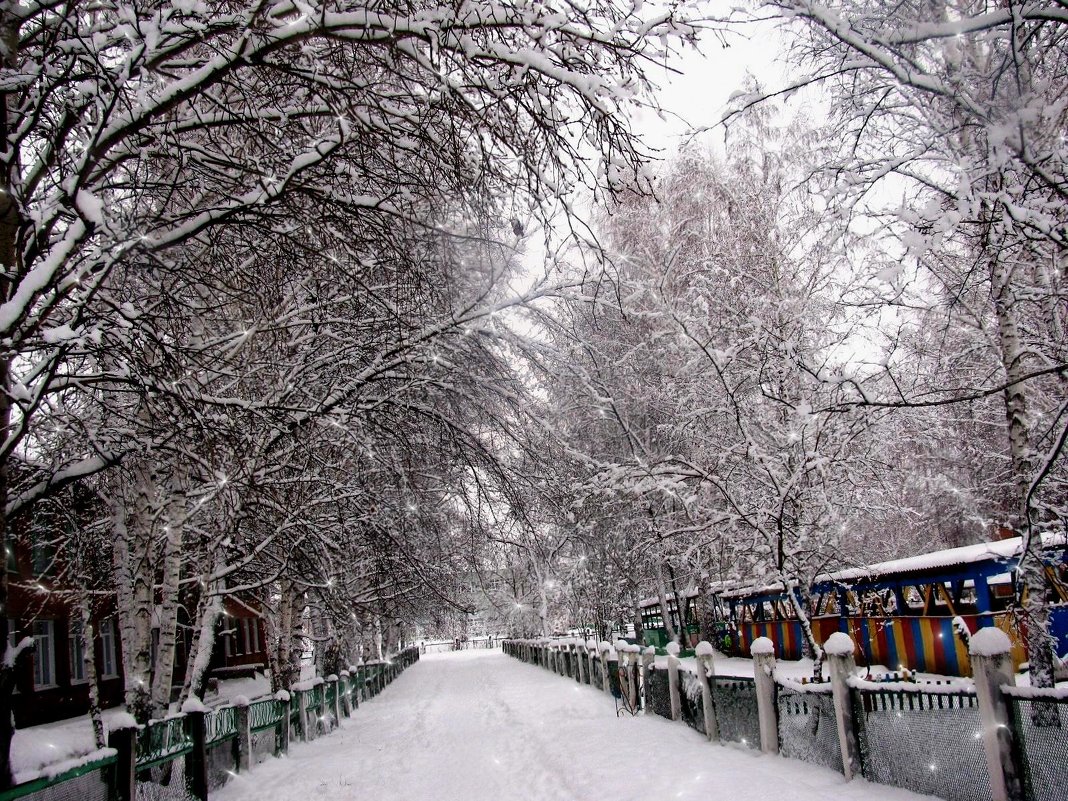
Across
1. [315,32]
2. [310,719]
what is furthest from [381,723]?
[315,32]

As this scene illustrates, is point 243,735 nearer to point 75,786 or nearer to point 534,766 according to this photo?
point 534,766

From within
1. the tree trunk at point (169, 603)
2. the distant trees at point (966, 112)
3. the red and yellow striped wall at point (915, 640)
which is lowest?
the red and yellow striped wall at point (915, 640)

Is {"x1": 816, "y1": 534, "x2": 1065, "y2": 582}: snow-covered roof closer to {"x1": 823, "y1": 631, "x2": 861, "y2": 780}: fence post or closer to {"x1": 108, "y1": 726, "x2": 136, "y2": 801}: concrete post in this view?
{"x1": 823, "y1": 631, "x2": 861, "y2": 780}: fence post

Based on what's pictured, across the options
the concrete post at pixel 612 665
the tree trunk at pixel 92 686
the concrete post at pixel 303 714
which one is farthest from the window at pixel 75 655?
the concrete post at pixel 612 665

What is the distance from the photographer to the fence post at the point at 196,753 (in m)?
8.00

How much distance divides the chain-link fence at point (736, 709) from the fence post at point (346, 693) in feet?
33.4

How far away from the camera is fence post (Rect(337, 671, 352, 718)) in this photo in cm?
1702

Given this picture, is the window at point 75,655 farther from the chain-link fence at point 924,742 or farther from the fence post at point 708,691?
the chain-link fence at point 924,742

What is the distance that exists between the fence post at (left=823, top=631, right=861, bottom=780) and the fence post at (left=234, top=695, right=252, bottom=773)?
24.8ft

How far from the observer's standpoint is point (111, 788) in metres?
5.77

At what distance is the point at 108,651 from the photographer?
23.4 metres

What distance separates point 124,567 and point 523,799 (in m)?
6.42

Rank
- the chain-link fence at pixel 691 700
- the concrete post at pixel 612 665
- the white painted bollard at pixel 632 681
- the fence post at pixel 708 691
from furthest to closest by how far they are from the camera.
A: the concrete post at pixel 612 665
the white painted bollard at pixel 632 681
the chain-link fence at pixel 691 700
the fence post at pixel 708 691

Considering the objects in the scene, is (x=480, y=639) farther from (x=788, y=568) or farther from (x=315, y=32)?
(x=315, y=32)
